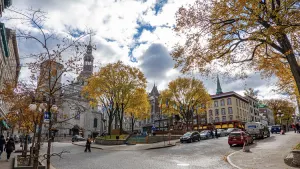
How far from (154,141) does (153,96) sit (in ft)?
195

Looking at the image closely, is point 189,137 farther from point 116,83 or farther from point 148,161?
point 148,161

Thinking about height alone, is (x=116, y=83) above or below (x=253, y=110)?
above

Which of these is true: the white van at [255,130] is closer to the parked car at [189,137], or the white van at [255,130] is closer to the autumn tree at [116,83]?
the parked car at [189,137]

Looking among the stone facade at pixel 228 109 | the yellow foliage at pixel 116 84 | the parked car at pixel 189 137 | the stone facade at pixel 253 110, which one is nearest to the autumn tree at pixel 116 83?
the yellow foliage at pixel 116 84

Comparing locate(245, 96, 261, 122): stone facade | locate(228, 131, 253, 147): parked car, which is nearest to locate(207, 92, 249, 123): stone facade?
locate(245, 96, 261, 122): stone facade

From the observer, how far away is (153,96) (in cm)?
9288

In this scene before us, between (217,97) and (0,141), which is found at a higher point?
(217,97)

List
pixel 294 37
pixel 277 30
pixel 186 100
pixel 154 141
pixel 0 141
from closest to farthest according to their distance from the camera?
1. pixel 277 30
2. pixel 294 37
3. pixel 0 141
4. pixel 154 141
5. pixel 186 100

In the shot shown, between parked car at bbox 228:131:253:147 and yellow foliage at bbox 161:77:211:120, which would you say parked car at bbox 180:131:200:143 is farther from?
yellow foliage at bbox 161:77:211:120

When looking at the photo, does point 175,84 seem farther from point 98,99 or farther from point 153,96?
point 153,96

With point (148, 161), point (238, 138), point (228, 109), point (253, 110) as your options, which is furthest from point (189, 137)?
point (253, 110)

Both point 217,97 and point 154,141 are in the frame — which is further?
point 217,97

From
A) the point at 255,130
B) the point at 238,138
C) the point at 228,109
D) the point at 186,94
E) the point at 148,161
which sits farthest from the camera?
the point at 228,109

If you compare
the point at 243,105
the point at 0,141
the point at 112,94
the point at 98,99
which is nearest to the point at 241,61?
the point at 0,141
